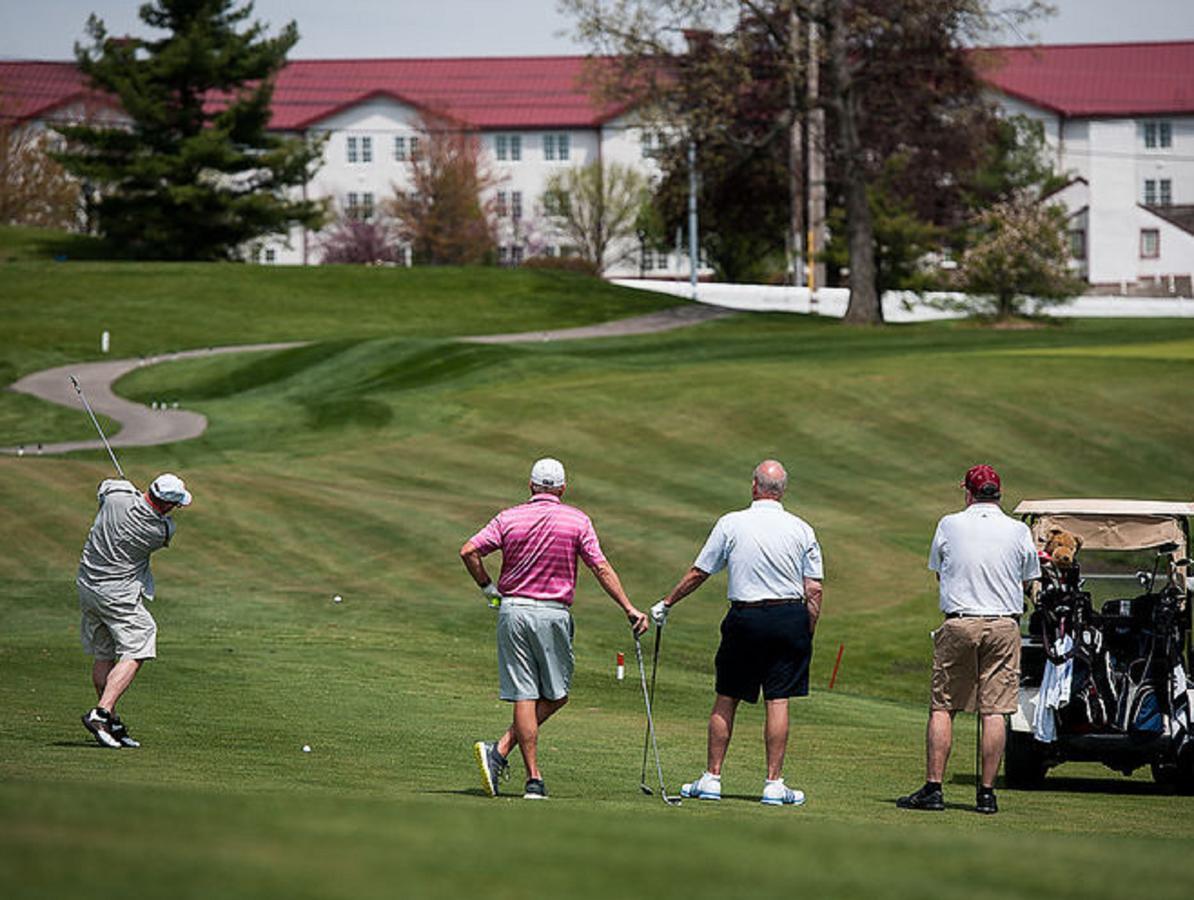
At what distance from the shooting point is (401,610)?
899 inches

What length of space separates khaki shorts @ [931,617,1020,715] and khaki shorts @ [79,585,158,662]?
5379mm

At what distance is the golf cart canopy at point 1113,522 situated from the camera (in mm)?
15023

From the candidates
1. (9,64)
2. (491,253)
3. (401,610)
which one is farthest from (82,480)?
(9,64)

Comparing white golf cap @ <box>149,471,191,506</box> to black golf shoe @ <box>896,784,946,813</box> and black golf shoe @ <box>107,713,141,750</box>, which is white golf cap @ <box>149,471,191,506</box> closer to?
black golf shoe @ <box>107,713,141,750</box>

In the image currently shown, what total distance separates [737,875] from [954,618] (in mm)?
6130

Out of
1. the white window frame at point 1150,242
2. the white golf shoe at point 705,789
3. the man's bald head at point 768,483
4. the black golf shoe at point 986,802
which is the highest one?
the white window frame at point 1150,242

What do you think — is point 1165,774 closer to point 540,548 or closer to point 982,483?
point 982,483

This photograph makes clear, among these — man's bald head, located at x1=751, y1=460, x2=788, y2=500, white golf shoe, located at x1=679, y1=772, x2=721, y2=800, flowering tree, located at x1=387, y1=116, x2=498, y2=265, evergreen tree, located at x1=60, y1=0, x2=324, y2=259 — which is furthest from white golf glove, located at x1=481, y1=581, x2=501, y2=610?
flowering tree, located at x1=387, y1=116, x2=498, y2=265

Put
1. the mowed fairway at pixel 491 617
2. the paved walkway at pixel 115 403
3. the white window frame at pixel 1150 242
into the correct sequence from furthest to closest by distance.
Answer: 1. the white window frame at pixel 1150 242
2. the paved walkway at pixel 115 403
3. the mowed fairway at pixel 491 617

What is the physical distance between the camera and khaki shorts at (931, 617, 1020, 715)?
1284 centimetres

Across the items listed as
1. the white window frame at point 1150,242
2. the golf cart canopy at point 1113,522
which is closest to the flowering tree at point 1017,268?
the golf cart canopy at point 1113,522

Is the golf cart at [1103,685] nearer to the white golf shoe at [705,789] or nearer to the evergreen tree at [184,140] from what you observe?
the white golf shoe at [705,789]

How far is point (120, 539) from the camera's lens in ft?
46.3

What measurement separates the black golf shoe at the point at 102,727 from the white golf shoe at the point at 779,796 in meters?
4.28
